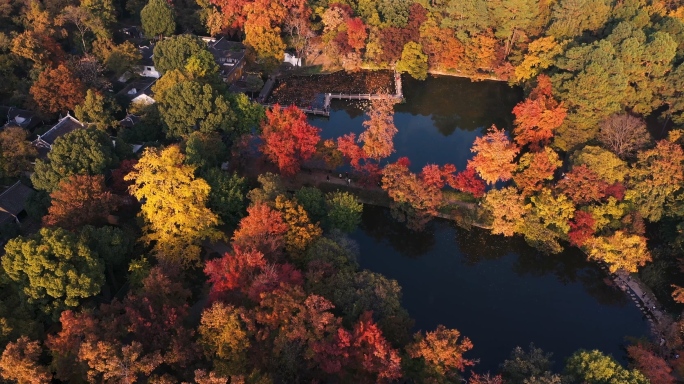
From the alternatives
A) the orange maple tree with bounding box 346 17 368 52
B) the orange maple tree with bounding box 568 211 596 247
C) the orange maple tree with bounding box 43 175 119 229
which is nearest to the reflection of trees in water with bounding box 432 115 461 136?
the orange maple tree with bounding box 346 17 368 52

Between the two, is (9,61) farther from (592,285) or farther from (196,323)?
(592,285)

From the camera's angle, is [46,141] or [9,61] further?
[9,61]

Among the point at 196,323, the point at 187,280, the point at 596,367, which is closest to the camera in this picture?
the point at 596,367

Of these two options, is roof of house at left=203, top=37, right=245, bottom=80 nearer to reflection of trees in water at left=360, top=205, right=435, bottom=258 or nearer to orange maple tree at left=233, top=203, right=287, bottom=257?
reflection of trees in water at left=360, top=205, right=435, bottom=258

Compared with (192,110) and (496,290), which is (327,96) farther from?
(496,290)

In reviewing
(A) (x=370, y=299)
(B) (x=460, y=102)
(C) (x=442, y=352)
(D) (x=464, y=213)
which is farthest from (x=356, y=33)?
(C) (x=442, y=352)

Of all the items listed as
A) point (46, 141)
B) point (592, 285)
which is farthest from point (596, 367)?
point (46, 141)

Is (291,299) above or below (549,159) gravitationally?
below

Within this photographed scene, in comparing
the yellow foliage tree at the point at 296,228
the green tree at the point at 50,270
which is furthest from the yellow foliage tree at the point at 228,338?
the green tree at the point at 50,270
